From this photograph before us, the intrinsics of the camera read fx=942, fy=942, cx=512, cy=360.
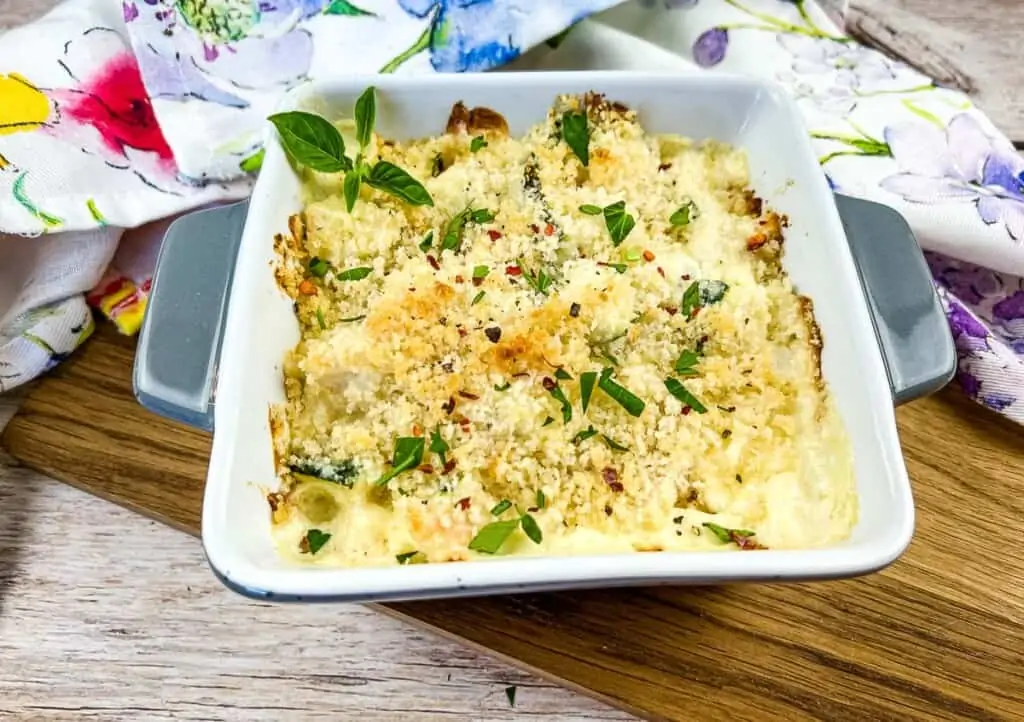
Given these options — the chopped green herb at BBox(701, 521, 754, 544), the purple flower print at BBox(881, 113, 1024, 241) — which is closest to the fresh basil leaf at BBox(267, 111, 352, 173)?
the chopped green herb at BBox(701, 521, 754, 544)

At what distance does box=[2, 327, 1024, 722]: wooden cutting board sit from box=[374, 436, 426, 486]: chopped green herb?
19 centimetres

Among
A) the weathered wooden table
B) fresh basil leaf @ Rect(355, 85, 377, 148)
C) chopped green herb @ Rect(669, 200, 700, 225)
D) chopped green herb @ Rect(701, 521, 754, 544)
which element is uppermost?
fresh basil leaf @ Rect(355, 85, 377, 148)

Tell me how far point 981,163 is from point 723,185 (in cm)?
35

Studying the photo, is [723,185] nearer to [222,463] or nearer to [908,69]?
[908,69]

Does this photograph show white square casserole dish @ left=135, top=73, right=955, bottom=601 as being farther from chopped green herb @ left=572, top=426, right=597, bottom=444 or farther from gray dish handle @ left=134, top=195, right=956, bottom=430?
chopped green herb @ left=572, top=426, right=597, bottom=444

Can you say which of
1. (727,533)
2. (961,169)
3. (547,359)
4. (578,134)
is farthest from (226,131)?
(961,169)

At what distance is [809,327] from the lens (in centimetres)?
84

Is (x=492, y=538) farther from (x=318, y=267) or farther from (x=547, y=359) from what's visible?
(x=318, y=267)

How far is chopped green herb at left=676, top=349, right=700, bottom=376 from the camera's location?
83 centimetres

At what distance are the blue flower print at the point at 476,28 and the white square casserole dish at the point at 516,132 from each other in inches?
6.7

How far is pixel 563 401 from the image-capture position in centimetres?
80

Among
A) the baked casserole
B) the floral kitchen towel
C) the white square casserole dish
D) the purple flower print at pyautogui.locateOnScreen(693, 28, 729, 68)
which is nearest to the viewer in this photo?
the white square casserole dish

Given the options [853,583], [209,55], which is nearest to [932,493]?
[853,583]

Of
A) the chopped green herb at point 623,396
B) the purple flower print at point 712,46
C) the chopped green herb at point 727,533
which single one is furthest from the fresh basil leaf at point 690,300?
the purple flower print at point 712,46
